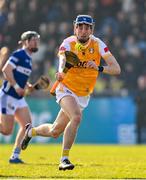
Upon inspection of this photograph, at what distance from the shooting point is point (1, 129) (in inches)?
552

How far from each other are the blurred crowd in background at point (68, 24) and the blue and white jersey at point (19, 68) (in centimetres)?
1014

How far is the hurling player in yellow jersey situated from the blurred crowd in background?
517 inches

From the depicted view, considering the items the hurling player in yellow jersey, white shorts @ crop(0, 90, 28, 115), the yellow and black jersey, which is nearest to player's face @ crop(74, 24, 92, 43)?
the hurling player in yellow jersey

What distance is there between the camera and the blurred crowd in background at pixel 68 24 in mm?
24922

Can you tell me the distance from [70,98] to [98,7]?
15.9 metres

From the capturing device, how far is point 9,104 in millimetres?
14070

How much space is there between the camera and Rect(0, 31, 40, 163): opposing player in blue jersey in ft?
45.4

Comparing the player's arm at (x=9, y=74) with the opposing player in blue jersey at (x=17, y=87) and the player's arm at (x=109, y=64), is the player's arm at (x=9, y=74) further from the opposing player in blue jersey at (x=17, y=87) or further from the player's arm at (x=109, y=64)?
the player's arm at (x=109, y=64)

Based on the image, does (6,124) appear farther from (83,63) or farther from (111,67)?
(111,67)

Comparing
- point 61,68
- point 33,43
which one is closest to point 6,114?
point 33,43

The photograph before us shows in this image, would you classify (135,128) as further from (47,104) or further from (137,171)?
(137,171)

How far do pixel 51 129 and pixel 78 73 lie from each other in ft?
4.05

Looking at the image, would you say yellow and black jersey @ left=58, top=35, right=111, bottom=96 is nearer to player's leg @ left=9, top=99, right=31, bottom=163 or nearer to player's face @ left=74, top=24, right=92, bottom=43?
player's face @ left=74, top=24, right=92, bottom=43

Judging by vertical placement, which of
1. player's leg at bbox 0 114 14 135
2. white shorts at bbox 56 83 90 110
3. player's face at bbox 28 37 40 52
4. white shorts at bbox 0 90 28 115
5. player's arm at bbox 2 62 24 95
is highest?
player's face at bbox 28 37 40 52
